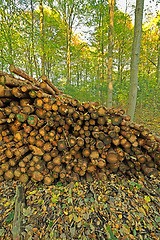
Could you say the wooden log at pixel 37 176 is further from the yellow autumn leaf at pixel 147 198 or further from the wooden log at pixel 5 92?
the yellow autumn leaf at pixel 147 198

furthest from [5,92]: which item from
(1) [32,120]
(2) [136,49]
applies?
(2) [136,49]

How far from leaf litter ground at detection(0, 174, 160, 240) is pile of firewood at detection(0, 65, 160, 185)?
21 centimetres

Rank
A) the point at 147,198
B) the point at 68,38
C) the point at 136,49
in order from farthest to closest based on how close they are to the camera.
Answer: the point at 68,38 < the point at 136,49 < the point at 147,198

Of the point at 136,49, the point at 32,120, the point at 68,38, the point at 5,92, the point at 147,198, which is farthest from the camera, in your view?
the point at 68,38

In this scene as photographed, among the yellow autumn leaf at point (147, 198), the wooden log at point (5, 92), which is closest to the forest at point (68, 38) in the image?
the wooden log at point (5, 92)

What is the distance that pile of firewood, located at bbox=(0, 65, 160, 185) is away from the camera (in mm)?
2396

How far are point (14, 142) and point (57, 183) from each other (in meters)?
1.36

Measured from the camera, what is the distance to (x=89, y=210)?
1930 millimetres

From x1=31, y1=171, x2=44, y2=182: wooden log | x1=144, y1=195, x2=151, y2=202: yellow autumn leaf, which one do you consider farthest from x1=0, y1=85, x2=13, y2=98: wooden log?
x1=144, y1=195, x2=151, y2=202: yellow autumn leaf

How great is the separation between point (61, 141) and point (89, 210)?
1.37 metres

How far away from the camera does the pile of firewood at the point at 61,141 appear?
7.86 ft

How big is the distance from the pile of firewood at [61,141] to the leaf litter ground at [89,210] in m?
0.21

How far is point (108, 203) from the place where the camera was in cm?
204

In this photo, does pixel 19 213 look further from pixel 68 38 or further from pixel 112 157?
pixel 68 38
